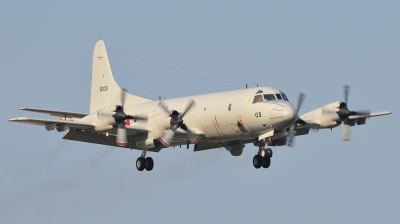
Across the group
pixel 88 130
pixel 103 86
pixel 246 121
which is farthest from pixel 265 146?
pixel 103 86

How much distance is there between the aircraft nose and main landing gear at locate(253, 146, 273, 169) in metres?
2.33

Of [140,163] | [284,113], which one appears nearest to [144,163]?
[140,163]

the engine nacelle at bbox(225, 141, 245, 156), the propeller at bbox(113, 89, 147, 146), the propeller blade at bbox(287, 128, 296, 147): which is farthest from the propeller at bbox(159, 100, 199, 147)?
the propeller blade at bbox(287, 128, 296, 147)

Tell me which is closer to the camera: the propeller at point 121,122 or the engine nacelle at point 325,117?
the propeller at point 121,122

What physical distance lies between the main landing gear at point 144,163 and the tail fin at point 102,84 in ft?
12.5

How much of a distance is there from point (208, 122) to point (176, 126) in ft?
4.99

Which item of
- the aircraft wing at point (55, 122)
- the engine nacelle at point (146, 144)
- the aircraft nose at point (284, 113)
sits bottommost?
the engine nacelle at point (146, 144)

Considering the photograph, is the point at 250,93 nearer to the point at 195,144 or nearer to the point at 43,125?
the point at 195,144

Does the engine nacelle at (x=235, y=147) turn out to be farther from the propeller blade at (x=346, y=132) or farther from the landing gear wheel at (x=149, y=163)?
the propeller blade at (x=346, y=132)

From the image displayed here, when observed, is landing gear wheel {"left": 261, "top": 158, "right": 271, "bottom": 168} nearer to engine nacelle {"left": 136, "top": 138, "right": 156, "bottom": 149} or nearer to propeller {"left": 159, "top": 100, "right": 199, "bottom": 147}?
propeller {"left": 159, "top": 100, "right": 199, "bottom": 147}

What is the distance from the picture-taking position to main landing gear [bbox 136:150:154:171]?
4147 centimetres

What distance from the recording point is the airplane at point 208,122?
36656 mm

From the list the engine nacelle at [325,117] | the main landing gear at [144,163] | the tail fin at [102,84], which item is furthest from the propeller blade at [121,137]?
the engine nacelle at [325,117]

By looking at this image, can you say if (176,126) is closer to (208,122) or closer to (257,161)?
(208,122)
